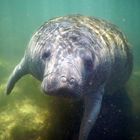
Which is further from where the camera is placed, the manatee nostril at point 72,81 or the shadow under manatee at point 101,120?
the shadow under manatee at point 101,120

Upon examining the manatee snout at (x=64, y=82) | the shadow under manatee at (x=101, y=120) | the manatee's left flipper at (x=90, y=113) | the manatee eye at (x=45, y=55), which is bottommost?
the shadow under manatee at (x=101, y=120)

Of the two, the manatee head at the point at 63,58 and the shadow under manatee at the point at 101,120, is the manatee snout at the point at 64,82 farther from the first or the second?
the shadow under manatee at the point at 101,120

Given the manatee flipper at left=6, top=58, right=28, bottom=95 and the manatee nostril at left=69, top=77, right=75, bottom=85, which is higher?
the manatee nostril at left=69, top=77, right=75, bottom=85

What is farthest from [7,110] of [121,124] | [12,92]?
[121,124]

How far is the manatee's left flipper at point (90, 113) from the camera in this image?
5934mm

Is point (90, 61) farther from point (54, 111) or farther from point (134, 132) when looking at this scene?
point (134, 132)

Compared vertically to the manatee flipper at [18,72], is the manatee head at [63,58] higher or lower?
higher

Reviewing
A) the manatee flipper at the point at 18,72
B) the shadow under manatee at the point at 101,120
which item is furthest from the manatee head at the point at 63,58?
the shadow under manatee at the point at 101,120

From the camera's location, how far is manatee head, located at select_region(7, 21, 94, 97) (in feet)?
13.7

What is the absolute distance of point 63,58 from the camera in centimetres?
451

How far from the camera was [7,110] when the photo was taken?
7516 mm

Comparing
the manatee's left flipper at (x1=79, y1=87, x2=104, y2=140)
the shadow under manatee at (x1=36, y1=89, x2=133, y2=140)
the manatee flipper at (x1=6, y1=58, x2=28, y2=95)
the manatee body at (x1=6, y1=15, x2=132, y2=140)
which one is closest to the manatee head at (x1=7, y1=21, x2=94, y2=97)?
the manatee body at (x1=6, y1=15, x2=132, y2=140)

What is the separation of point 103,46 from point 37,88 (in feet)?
10.2

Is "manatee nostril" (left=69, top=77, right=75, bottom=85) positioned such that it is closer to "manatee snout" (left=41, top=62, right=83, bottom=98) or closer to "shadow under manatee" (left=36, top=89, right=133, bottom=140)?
"manatee snout" (left=41, top=62, right=83, bottom=98)
